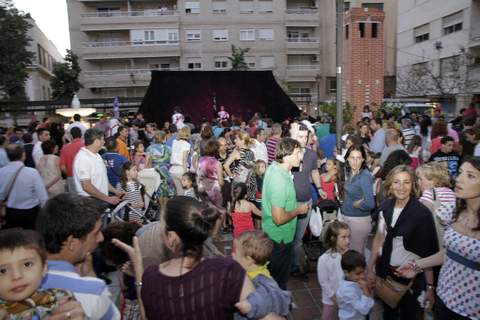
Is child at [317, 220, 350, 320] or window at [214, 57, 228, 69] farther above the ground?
window at [214, 57, 228, 69]

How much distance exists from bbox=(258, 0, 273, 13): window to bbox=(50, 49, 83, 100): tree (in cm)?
1760

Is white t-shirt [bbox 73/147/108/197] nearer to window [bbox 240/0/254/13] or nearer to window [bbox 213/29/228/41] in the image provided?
window [bbox 213/29/228/41]

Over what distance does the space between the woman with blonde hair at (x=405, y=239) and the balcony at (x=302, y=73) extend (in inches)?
1344

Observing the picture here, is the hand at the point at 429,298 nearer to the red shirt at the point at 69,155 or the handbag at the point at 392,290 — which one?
the handbag at the point at 392,290

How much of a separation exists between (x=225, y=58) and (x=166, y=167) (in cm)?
3020

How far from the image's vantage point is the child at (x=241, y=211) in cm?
486

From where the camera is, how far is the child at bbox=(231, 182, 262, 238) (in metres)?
4.86

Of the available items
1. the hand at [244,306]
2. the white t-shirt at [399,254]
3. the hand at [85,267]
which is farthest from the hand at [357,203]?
the hand at [85,267]

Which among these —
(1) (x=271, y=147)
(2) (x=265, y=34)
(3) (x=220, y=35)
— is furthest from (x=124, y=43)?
(1) (x=271, y=147)

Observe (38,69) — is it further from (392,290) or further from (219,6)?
(392,290)

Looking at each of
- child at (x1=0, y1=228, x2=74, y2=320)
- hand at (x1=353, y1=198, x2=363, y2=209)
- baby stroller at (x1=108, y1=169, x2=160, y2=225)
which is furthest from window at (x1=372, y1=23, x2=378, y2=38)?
child at (x1=0, y1=228, x2=74, y2=320)

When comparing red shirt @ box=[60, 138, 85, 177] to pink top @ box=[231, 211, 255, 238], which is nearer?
pink top @ box=[231, 211, 255, 238]

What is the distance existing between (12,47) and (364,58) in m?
19.3

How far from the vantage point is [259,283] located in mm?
2191
